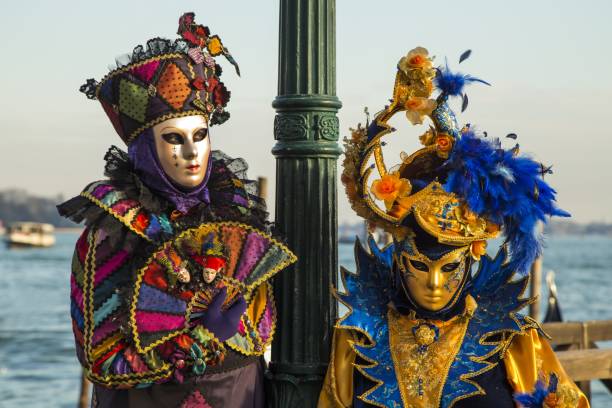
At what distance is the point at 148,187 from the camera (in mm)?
4539

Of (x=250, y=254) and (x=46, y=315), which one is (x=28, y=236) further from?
(x=250, y=254)

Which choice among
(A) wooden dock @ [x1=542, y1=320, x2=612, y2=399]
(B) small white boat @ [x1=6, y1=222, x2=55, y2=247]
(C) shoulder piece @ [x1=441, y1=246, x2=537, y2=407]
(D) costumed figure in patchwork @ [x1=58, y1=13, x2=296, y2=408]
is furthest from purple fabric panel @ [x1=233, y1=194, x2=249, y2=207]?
(B) small white boat @ [x1=6, y1=222, x2=55, y2=247]

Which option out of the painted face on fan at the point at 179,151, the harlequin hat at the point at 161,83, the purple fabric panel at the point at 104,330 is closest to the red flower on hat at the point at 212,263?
the painted face on fan at the point at 179,151

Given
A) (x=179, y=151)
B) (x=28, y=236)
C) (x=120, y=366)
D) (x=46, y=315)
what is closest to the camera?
(x=120, y=366)

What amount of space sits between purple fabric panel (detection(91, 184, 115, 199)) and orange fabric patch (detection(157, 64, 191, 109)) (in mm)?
372

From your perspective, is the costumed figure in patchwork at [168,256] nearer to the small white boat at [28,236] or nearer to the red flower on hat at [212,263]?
the red flower on hat at [212,263]

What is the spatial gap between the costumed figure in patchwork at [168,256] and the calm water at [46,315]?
1151mm

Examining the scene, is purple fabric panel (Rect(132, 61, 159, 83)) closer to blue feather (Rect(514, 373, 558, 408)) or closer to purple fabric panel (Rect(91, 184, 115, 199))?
purple fabric panel (Rect(91, 184, 115, 199))

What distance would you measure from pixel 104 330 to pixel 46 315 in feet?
103

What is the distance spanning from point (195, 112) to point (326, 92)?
1.57ft

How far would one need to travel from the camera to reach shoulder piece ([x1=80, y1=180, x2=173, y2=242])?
174 inches

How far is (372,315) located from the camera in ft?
15.4

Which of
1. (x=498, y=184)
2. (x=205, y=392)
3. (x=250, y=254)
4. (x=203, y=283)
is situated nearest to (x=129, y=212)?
(x=203, y=283)

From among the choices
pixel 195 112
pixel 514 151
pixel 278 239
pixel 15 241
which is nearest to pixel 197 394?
pixel 278 239
